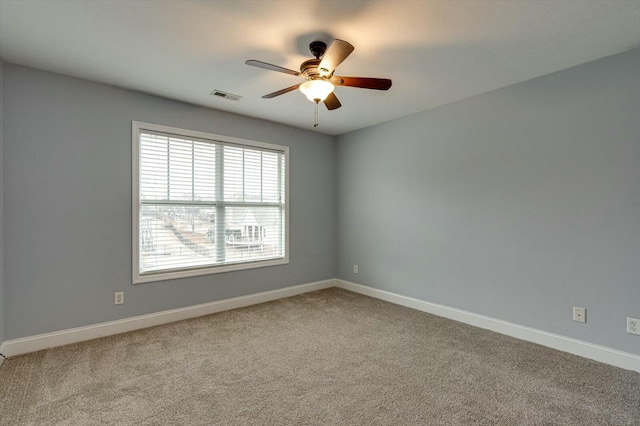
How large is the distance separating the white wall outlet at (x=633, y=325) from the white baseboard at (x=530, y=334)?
185 millimetres

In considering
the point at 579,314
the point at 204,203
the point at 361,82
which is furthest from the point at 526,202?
the point at 204,203

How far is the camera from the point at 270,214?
14.4ft

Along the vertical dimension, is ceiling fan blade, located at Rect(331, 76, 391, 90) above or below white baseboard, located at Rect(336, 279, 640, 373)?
above

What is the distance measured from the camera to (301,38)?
2.24 metres

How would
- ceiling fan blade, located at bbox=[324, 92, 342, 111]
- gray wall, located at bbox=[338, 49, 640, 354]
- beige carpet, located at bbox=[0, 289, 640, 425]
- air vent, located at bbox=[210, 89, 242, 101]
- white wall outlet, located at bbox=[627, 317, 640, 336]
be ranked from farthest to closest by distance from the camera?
1. air vent, located at bbox=[210, 89, 242, 101]
2. ceiling fan blade, located at bbox=[324, 92, 342, 111]
3. gray wall, located at bbox=[338, 49, 640, 354]
4. white wall outlet, located at bbox=[627, 317, 640, 336]
5. beige carpet, located at bbox=[0, 289, 640, 425]

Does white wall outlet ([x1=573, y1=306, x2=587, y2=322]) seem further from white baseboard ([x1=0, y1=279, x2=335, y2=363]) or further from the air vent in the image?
the air vent

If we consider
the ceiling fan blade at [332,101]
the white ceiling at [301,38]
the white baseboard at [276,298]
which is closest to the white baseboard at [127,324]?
the white baseboard at [276,298]

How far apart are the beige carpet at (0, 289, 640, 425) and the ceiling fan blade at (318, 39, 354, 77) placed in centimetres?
226

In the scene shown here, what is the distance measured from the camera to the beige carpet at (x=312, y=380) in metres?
1.87

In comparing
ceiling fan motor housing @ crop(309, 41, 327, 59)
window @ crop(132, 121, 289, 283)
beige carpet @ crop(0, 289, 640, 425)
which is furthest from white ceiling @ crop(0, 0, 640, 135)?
beige carpet @ crop(0, 289, 640, 425)

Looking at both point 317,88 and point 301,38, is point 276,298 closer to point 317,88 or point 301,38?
point 317,88

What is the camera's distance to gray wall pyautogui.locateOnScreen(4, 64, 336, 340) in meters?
2.64

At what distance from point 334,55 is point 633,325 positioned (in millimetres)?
3063

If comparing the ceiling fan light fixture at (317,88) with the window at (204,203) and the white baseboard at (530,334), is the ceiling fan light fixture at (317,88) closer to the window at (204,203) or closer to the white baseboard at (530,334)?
the window at (204,203)
